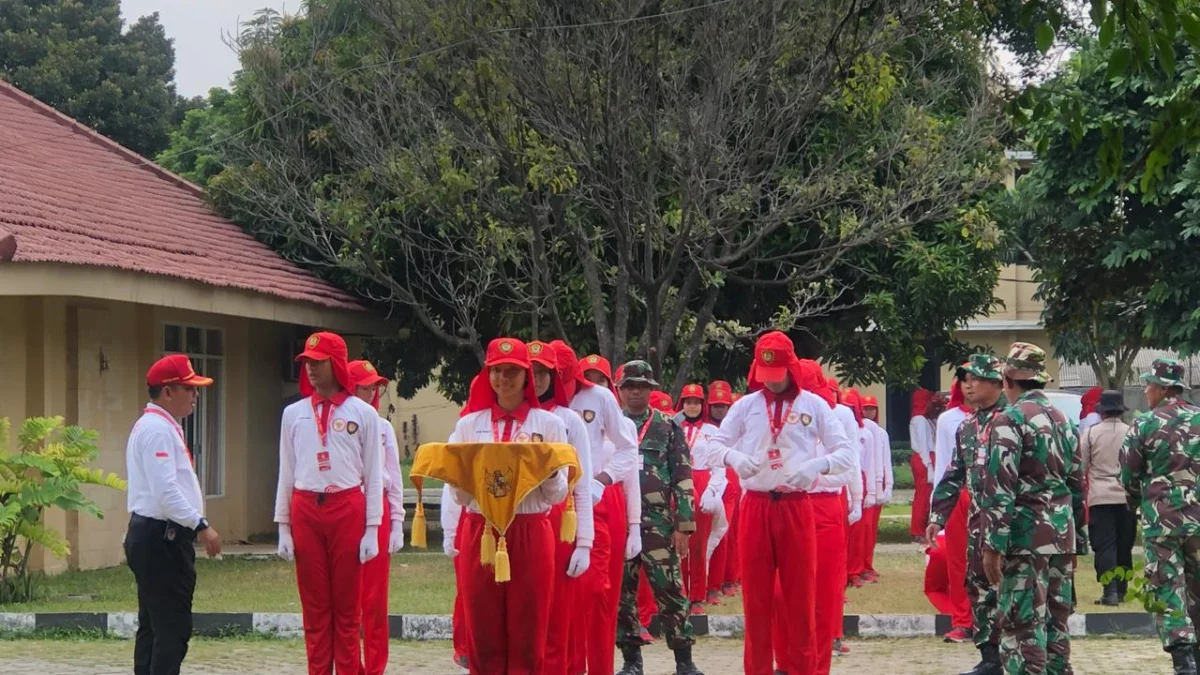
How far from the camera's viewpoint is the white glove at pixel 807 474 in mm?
9344

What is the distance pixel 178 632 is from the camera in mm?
8469

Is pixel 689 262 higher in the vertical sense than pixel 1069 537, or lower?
higher

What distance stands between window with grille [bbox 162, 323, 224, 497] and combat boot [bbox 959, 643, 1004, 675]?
12.0 metres

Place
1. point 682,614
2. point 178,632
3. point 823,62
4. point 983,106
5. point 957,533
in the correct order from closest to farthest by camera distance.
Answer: point 178,632
point 682,614
point 957,533
point 823,62
point 983,106

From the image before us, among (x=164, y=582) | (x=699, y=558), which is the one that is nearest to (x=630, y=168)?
(x=699, y=558)

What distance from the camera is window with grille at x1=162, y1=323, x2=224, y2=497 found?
19938 millimetres

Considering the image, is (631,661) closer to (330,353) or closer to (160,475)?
(330,353)

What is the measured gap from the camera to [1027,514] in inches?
343

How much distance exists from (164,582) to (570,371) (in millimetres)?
2709

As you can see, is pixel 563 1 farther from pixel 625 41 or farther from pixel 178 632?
pixel 178 632

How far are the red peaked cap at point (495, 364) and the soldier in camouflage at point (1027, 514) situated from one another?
2.51 m

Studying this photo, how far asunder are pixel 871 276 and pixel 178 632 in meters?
13.1

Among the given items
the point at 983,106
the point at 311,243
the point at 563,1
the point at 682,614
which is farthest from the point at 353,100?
the point at 682,614

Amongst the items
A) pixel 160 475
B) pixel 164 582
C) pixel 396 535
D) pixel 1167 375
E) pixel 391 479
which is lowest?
pixel 164 582
